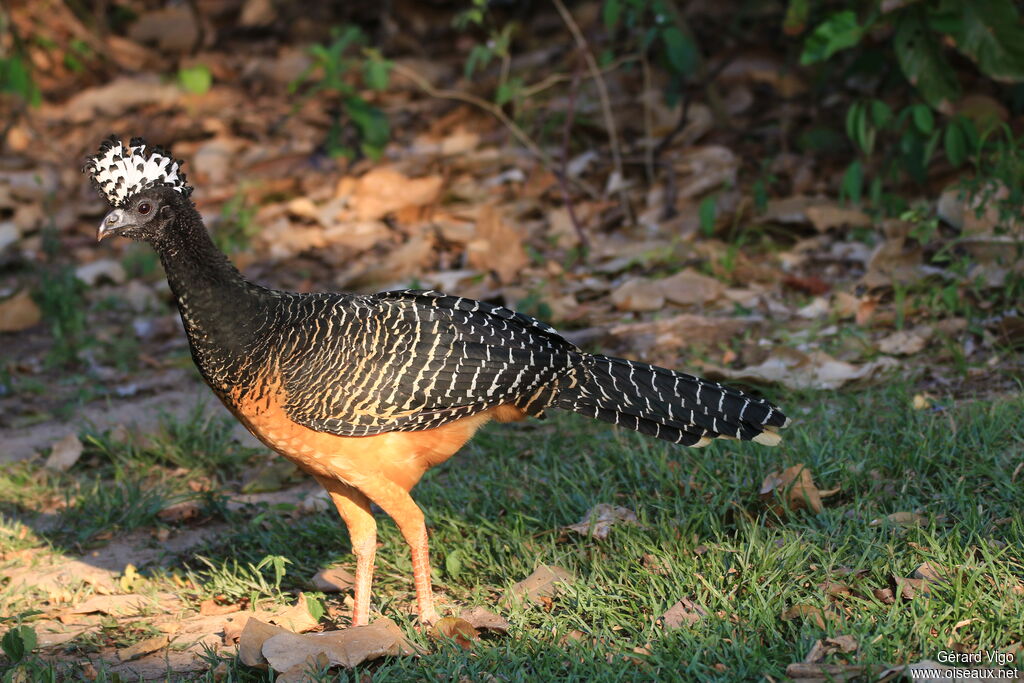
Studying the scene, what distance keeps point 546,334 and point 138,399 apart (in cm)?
339

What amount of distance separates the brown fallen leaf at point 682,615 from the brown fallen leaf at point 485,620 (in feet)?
1.91

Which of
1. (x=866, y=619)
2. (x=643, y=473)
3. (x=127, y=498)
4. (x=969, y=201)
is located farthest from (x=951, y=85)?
(x=127, y=498)

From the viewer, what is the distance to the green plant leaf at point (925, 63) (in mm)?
6801

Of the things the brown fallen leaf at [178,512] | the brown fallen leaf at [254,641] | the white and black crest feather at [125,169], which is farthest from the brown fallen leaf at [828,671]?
the brown fallen leaf at [178,512]

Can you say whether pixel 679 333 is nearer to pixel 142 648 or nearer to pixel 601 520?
pixel 601 520

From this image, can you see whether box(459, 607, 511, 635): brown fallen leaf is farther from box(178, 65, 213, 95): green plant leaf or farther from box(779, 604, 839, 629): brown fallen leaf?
box(178, 65, 213, 95): green plant leaf

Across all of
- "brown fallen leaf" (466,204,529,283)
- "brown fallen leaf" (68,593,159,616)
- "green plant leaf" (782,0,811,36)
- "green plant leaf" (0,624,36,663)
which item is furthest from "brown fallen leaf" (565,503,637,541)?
"green plant leaf" (782,0,811,36)

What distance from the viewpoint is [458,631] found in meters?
3.92

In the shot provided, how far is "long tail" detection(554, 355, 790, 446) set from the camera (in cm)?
433

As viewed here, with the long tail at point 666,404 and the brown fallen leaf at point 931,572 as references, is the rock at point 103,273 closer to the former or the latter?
the long tail at point 666,404

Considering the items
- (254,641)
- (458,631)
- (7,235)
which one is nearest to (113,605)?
(254,641)

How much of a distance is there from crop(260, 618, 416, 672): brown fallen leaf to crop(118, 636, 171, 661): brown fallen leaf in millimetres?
622

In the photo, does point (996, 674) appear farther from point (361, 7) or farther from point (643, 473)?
point (361, 7)

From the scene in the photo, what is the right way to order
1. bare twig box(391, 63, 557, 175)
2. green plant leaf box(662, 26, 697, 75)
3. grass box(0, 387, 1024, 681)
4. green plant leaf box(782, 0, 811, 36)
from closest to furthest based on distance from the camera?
grass box(0, 387, 1024, 681) → green plant leaf box(782, 0, 811, 36) → green plant leaf box(662, 26, 697, 75) → bare twig box(391, 63, 557, 175)
